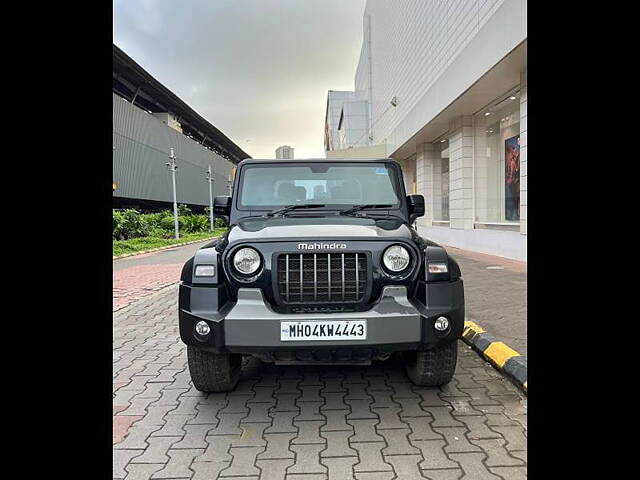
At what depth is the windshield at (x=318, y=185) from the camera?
426cm

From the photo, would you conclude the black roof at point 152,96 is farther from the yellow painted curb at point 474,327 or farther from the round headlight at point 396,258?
the round headlight at point 396,258

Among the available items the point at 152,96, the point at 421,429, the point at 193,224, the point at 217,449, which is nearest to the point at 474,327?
the point at 421,429

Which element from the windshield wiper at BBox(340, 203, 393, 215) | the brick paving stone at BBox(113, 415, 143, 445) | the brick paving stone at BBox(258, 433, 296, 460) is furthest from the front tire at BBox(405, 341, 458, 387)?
the brick paving stone at BBox(113, 415, 143, 445)

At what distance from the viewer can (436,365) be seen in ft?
11.2

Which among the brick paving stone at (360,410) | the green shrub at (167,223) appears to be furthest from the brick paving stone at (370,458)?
the green shrub at (167,223)

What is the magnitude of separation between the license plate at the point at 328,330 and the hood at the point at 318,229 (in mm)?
589

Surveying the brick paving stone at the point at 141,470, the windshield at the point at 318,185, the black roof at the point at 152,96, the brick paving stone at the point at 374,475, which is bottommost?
the brick paving stone at the point at 141,470

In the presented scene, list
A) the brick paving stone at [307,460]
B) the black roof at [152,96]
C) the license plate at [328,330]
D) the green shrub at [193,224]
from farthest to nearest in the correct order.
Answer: the black roof at [152,96] → the green shrub at [193,224] → the license plate at [328,330] → the brick paving stone at [307,460]

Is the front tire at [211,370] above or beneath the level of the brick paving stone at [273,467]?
above

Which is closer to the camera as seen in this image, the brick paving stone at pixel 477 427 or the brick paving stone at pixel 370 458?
the brick paving stone at pixel 370 458

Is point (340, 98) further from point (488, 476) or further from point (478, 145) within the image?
point (488, 476)

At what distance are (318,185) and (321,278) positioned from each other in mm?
1421

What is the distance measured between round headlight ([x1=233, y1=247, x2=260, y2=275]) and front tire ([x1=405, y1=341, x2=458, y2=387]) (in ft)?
4.59
